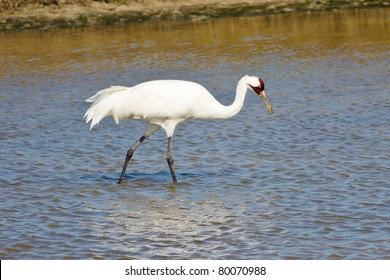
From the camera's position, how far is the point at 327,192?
8422mm

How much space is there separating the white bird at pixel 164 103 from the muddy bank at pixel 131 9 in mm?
10397

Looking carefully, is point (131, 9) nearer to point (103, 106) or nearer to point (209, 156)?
point (209, 156)

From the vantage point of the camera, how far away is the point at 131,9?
19.9 metres

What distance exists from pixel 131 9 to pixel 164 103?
441 inches

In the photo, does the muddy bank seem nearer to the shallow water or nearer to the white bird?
the shallow water

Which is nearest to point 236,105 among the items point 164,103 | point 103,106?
point 164,103

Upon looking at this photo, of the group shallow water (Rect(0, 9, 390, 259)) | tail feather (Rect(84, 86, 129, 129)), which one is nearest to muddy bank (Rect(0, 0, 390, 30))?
shallow water (Rect(0, 9, 390, 259))

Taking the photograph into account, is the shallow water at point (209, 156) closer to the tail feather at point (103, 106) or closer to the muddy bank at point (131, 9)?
the tail feather at point (103, 106)

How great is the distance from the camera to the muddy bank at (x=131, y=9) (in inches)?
767

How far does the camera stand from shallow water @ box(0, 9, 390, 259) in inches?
285

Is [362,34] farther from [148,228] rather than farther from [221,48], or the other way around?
[148,228]

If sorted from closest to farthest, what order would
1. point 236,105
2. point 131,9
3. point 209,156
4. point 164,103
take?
1. point 164,103
2. point 236,105
3. point 209,156
4. point 131,9

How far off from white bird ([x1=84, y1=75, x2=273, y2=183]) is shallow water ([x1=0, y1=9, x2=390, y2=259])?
60 centimetres

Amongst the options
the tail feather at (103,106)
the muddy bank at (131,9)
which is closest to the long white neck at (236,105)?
the tail feather at (103,106)
